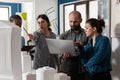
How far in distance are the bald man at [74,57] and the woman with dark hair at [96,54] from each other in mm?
73

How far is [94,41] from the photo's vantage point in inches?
89.3

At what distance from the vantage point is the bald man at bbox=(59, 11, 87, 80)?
2.26 meters

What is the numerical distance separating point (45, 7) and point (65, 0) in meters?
0.47

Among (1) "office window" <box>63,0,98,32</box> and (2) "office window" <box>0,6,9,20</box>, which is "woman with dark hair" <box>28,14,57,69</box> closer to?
(1) "office window" <box>63,0,98,32</box>

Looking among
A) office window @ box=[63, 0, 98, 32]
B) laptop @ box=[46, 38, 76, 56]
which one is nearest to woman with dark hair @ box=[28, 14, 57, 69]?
laptop @ box=[46, 38, 76, 56]

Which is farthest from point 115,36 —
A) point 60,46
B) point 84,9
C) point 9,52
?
point 9,52

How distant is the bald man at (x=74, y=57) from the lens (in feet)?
7.40

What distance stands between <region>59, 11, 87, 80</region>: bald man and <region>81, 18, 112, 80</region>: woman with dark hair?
0.24 feet

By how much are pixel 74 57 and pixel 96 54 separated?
26 centimetres

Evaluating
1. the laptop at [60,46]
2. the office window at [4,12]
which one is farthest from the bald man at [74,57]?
the office window at [4,12]

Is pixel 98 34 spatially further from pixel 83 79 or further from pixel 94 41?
pixel 83 79

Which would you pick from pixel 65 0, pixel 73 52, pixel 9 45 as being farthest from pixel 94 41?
pixel 65 0

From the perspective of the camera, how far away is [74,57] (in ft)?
7.63

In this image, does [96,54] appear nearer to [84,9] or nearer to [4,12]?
[84,9]
